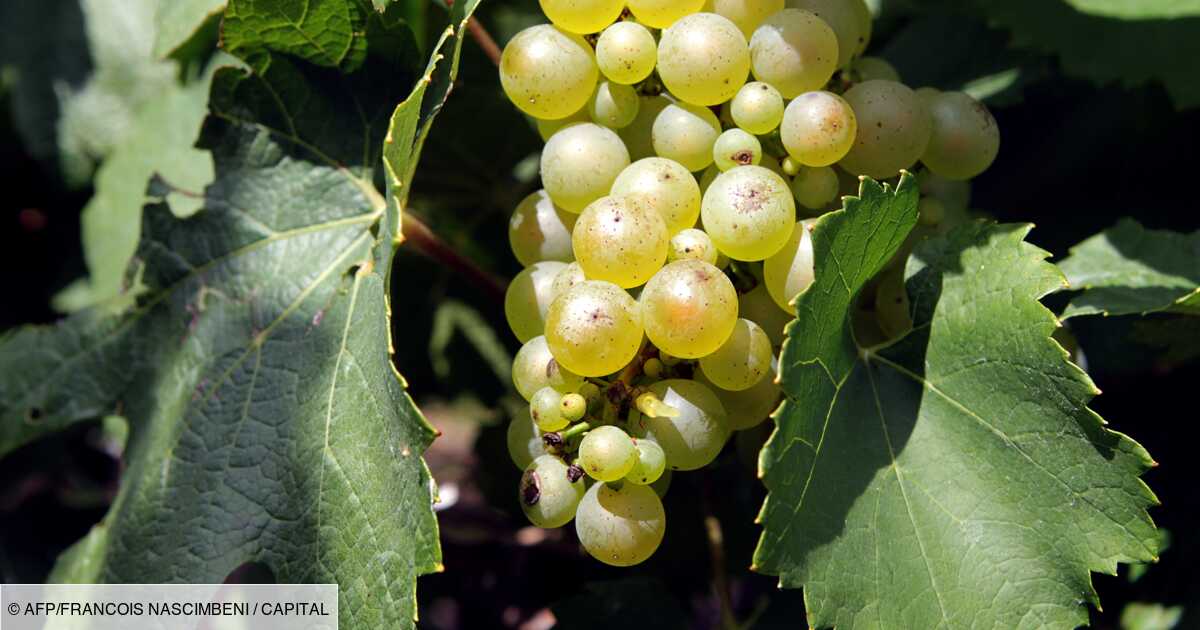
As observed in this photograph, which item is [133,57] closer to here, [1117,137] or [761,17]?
[761,17]

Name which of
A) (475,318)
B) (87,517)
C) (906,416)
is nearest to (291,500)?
(906,416)

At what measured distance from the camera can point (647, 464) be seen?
86cm

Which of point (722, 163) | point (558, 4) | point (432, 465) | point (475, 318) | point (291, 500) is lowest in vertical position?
point (432, 465)

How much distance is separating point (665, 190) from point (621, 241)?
87 millimetres

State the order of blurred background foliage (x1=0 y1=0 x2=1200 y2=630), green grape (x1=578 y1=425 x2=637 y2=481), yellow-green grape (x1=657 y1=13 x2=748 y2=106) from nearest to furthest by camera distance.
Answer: green grape (x1=578 y1=425 x2=637 y2=481), yellow-green grape (x1=657 y1=13 x2=748 y2=106), blurred background foliage (x1=0 y1=0 x2=1200 y2=630)

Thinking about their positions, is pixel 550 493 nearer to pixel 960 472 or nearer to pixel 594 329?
pixel 594 329

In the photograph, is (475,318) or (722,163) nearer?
(722,163)

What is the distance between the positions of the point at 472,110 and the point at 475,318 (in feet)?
1.72

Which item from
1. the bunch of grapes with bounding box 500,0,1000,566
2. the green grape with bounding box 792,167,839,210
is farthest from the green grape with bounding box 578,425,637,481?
the green grape with bounding box 792,167,839,210

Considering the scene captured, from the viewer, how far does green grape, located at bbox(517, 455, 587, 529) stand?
0.89 m

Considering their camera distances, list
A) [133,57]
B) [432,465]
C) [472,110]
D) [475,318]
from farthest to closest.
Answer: [432,465], [475,318], [133,57], [472,110]

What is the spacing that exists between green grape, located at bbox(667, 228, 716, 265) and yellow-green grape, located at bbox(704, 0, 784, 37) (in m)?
0.23

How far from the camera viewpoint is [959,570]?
0.91 metres

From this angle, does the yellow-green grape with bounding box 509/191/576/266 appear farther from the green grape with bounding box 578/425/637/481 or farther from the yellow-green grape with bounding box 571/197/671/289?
the green grape with bounding box 578/425/637/481
